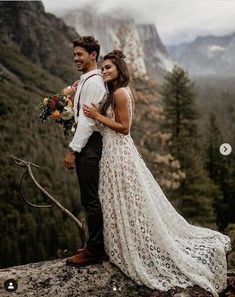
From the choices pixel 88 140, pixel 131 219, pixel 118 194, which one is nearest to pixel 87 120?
pixel 88 140

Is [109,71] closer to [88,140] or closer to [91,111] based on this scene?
[91,111]

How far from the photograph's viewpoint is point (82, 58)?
383 centimetres

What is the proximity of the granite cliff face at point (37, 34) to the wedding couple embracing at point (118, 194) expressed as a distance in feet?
408

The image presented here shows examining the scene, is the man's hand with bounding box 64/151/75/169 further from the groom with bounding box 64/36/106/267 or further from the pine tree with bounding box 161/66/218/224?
the pine tree with bounding box 161/66/218/224

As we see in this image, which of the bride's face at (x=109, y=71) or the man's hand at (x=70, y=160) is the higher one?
the bride's face at (x=109, y=71)

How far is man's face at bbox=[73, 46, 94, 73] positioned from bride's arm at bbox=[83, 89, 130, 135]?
13.8 inches

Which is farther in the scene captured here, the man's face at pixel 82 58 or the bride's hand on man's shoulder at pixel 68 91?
the bride's hand on man's shoulder at pixel 68 91

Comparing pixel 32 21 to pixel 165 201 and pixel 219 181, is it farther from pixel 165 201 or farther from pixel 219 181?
pixel 165 201

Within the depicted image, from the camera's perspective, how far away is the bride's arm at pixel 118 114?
3721 mm

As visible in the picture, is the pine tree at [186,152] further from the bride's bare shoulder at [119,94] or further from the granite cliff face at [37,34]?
the granite cliff face at [37,34]

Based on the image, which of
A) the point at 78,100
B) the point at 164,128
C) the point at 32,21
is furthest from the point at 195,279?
the point at 32,21

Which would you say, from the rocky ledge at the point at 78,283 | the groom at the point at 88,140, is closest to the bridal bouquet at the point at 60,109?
the groom at the point at 88,140

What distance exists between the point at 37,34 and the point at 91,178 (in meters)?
158

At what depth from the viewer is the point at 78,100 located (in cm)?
388
